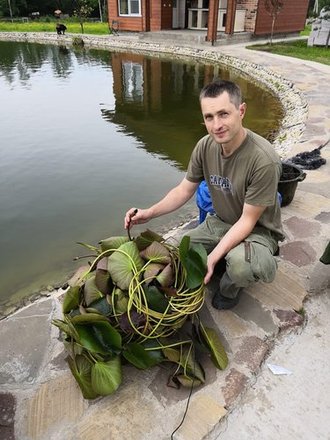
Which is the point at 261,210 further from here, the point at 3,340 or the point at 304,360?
the point at 3,340

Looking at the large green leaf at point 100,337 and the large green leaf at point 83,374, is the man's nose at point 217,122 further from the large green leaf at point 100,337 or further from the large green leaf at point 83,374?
the large green leaf at point 83,374

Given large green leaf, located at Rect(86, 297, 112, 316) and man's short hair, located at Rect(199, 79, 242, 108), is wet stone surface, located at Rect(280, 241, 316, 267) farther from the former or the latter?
large green leaf, located at Rect(86, 297, 112, 316)

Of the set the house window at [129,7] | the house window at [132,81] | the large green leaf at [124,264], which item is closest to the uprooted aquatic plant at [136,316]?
the large green leaf at [124,264]

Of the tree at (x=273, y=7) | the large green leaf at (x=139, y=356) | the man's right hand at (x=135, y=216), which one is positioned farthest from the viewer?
the tree at (x=273, y=7)

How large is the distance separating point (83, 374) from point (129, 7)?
25.9 m

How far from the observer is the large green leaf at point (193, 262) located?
215 cm

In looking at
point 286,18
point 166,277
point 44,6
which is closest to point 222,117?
point 166,277

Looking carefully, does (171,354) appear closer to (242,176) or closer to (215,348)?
(215,348)

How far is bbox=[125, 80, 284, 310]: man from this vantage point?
2180mm

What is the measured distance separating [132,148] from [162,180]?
1723mm

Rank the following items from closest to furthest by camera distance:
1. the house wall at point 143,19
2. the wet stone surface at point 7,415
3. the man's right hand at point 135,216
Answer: the wet stone surface at point 7,415 → the man's right hand at point 135,216 → the house wall at point 143,19

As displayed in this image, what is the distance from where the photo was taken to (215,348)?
7.20 feet

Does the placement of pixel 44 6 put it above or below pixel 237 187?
above

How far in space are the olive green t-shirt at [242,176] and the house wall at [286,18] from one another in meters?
21.4
